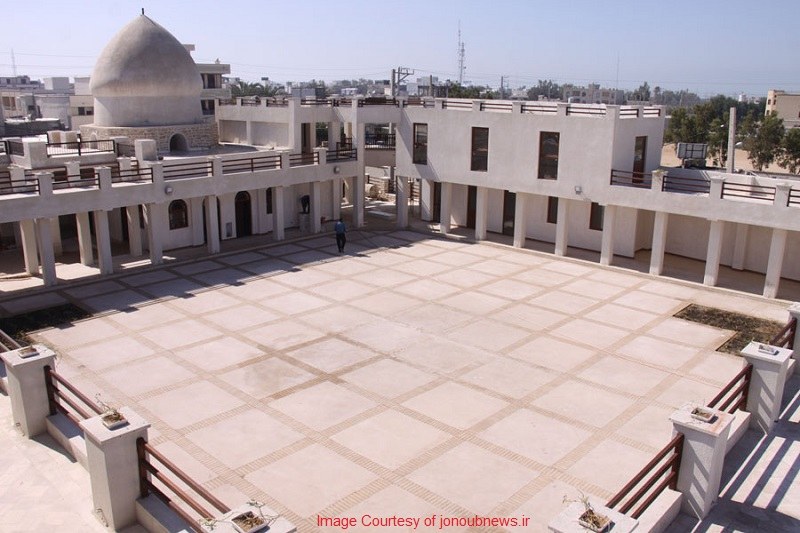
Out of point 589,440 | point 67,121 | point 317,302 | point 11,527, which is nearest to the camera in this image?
point 11,527

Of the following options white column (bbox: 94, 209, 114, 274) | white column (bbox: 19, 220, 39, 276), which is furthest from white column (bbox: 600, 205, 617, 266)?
white column (bbox: 19, 220, 39, 276)

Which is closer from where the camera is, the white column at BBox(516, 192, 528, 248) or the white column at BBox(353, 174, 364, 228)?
the white column at BBox(516, 192, 528, 248)

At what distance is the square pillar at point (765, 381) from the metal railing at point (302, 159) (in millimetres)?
21779

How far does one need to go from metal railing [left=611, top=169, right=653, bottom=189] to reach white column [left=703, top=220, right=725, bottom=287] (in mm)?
3072

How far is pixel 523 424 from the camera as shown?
45.8 feet

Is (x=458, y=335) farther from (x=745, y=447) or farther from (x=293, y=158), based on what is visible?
(x=293, y=158)

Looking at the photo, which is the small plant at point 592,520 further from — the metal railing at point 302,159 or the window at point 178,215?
the metal railing at point 302,159

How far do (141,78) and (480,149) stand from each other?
15.6m

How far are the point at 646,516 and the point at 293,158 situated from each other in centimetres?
2402

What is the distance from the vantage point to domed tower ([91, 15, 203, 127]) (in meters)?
29.9

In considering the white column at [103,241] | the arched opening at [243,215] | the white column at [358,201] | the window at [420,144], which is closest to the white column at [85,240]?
the white column at [103,241]

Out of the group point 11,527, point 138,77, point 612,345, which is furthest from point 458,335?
point 138,77

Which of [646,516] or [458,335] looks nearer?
[646,516]

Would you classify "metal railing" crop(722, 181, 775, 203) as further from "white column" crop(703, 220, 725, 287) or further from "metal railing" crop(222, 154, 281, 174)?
"metal railing" crop(222, 154, 281, 174)
